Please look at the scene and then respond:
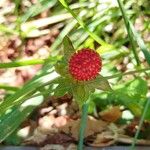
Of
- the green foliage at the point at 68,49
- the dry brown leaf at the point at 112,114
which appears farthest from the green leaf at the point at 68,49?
the dry brown leaf at the point at 112,114

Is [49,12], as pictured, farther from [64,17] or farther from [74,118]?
[74,118]

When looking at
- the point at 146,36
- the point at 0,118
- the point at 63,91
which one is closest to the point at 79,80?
the point at 63,91

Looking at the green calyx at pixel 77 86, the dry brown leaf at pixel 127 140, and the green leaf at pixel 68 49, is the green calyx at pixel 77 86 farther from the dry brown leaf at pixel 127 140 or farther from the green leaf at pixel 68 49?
the dry brown leaf at pixel 127 140

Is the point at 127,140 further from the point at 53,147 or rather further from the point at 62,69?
the point at 62,69

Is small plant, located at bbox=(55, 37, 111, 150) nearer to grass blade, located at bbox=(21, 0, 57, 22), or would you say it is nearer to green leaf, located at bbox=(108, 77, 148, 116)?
green leaf, located at bbox=(108, 77, 148, 116)

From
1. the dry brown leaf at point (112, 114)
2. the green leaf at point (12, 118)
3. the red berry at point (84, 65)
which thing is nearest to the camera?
the red berry at point (84, 65)
